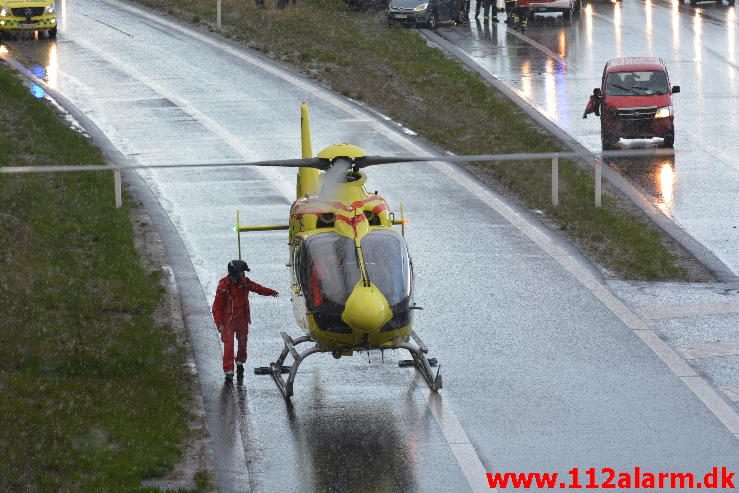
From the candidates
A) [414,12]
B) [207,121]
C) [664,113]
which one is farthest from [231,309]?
[414,12]

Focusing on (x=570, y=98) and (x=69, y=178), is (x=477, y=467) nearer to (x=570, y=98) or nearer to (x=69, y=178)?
(x=69, y=178)

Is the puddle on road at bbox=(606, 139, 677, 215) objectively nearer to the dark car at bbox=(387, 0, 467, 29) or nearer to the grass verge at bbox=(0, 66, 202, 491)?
the grass verge at bbox=(0, 66, 202, 491)

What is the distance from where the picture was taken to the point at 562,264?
76.5ft

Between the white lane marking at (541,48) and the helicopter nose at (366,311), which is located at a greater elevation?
the white lane marking at (541,48)

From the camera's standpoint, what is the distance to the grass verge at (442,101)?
24.6 metres

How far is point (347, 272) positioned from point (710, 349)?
547 centimetres

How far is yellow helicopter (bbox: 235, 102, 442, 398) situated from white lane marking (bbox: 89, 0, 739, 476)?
1890 millimetres

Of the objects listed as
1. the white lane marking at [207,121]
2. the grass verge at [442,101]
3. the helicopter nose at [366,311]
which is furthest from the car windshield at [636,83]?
the helicopter nose at [366,311]

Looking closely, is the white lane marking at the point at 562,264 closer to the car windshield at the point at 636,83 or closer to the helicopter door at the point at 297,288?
the helicopter door at the point at 297,288

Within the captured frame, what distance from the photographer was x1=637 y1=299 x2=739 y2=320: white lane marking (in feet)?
67.1

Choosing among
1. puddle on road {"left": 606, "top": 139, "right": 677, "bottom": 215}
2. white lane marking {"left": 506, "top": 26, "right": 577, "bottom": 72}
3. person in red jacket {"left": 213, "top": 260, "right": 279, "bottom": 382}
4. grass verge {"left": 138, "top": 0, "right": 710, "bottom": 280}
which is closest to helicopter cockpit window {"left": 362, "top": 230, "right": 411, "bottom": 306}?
person in red jacket {"left": 213, "top": 260, "right": 279, "bottom": 382}

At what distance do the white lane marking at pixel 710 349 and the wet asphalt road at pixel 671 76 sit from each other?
4.29 m

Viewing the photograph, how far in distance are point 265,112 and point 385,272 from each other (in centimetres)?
2094

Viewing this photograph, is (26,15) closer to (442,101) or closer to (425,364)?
(442,101)
